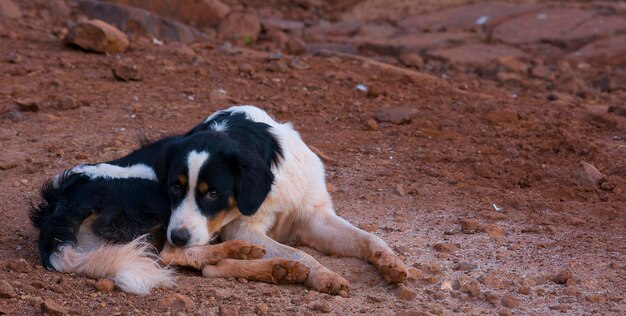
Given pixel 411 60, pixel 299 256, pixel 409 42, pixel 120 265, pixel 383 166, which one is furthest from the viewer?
pixel 409 42

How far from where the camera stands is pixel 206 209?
5.01 meters

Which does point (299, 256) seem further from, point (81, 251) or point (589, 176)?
point (589, 176)

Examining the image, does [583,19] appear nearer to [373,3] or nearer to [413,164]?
[373,3]

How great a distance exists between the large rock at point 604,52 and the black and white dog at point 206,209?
650cm

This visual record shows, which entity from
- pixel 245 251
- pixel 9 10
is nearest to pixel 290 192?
pixel 245 251

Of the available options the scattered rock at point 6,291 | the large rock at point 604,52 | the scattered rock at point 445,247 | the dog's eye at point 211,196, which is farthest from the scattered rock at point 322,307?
the large rock at point 604,52

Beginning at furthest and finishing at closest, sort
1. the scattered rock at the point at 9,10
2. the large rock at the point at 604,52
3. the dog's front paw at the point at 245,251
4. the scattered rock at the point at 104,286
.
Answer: the large rock at the point at 604,52 < the scattered rock at the point at 9,10 < the dog's front paw at the point at 245,251 < the scattered rock at the point at 104,286

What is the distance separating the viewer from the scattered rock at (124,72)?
28.2ft

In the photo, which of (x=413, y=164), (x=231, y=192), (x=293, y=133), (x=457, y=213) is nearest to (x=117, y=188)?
(x=231, y=192)

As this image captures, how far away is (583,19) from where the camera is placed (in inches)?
487

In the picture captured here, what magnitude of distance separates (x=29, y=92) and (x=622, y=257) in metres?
5.01

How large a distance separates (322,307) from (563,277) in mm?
1328

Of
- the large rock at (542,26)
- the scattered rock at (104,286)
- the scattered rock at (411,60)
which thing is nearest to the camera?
the scattered rock at (104,286)

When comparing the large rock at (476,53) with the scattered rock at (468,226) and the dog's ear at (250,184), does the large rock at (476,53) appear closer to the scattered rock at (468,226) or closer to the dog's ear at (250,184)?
the scattered rock at (468,226)
